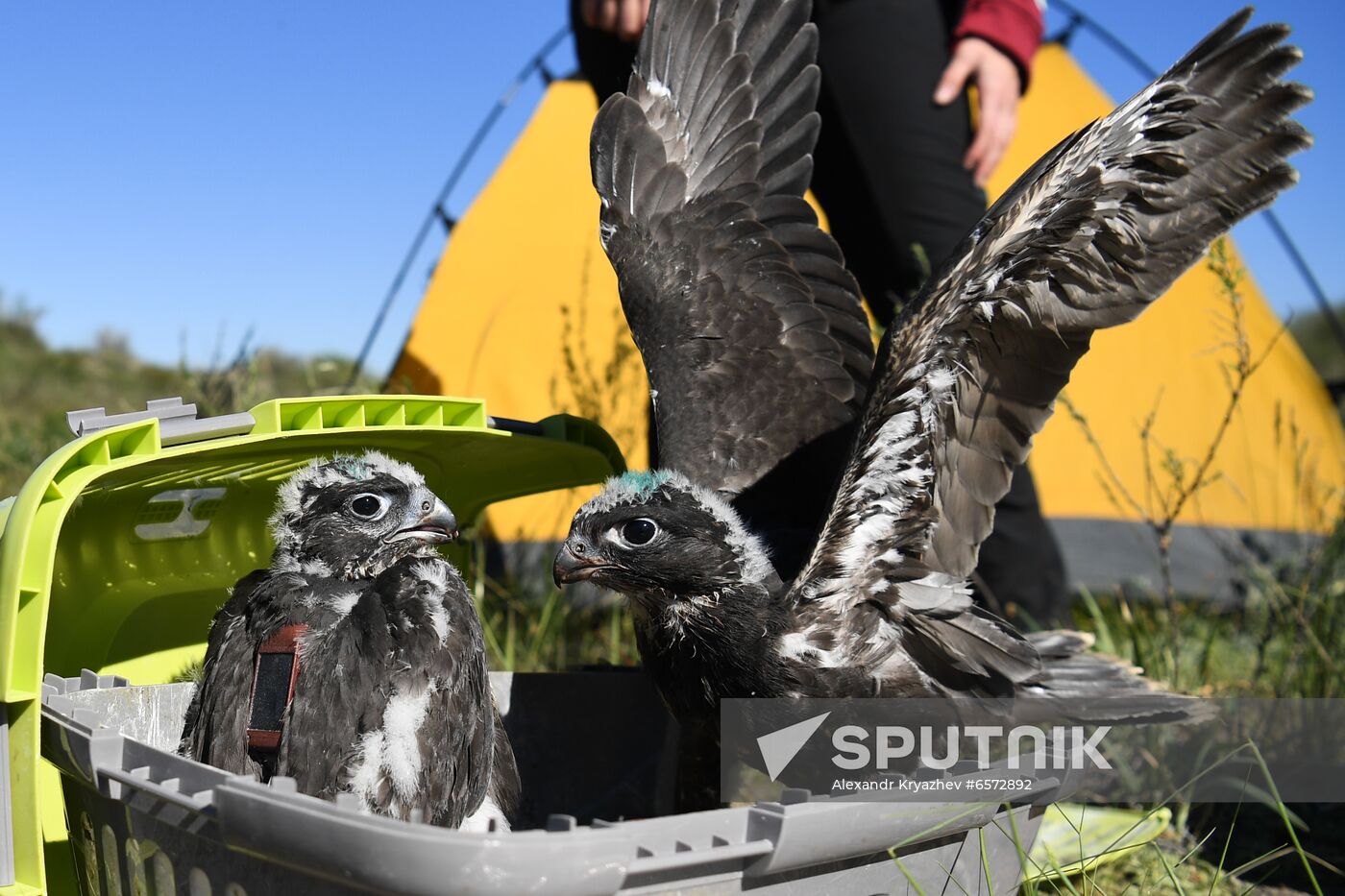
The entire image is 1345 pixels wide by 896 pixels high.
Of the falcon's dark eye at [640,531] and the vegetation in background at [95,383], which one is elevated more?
the vegetation in background at [95,383]

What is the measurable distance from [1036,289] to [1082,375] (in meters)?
4.20

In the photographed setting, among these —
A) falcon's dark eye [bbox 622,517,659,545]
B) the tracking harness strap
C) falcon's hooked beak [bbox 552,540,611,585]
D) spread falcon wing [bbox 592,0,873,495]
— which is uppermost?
spread falcon wing [bbox 592,0,873,495]

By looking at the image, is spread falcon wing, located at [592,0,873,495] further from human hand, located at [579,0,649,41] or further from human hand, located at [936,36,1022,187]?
human hand, located at [936,36,1022,187]

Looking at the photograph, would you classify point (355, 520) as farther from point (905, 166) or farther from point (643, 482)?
point (905, 166)

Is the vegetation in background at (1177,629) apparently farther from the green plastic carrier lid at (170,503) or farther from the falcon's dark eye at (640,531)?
the falcon's dark eye at (640,531)

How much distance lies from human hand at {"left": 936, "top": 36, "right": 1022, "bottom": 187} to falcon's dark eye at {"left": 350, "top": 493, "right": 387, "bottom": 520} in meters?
2.42

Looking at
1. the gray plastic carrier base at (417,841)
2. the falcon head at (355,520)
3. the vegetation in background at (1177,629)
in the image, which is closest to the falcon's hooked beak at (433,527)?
the falcon head at (355,520)

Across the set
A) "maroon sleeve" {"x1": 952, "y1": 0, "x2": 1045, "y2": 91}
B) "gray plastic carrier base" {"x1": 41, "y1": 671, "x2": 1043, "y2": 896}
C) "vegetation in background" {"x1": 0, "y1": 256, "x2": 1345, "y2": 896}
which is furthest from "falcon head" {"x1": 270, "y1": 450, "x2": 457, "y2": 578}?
"maroon sleeve" {"x1": 952, "y1": 0, "x2": 1045, "y2": 91}

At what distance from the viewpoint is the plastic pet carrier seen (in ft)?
5.06

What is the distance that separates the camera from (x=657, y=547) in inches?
105

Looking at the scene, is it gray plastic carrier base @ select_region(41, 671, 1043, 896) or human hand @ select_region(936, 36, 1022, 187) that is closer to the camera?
gray plastic carrier base @ select_region(41, 671, 1043, 896)

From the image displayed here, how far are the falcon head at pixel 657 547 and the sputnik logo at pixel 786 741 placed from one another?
35 cm

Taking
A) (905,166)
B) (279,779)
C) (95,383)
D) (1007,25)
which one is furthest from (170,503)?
(95,383)

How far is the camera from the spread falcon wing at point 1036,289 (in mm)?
2459
